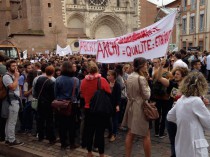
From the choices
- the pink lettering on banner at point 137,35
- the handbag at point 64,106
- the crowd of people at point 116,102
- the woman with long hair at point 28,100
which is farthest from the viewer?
the woman with long hair at point 28,100

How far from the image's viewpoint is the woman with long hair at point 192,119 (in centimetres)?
288

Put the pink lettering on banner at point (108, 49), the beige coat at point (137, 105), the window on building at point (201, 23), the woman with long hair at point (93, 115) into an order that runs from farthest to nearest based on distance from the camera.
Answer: the window on building at point (201, 23) < the pink lettering on banner at point (108, 49) < the woman with long hair at point (93, 115) < the beige coat at point (137, 105)

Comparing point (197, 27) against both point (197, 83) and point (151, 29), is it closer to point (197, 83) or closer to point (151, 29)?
point (151, 29)

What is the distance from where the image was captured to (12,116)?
518 centimetres

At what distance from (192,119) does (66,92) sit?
272 cm

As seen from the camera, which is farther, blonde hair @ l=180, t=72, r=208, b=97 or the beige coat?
the beige coat

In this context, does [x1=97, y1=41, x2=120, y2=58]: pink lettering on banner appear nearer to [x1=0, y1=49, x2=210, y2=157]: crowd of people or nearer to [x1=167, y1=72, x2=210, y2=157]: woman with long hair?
[x1=0, y1=49, x2=210, y2=157]: crowd of people

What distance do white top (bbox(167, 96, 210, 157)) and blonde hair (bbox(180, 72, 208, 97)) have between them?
8 centimetres

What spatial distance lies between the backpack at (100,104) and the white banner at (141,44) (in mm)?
1494

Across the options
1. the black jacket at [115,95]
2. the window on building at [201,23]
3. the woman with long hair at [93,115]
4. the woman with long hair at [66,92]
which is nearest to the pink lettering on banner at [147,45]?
the black jacket at [115,95]

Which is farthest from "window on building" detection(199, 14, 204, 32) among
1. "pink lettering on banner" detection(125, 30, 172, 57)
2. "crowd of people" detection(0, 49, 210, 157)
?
"pink lettering on banner" detection(125, 30, 172, 57)

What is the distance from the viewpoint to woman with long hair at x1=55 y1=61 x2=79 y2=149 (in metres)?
4.88

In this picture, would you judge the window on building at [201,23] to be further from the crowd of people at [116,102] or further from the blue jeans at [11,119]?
the blue jeans at [11,119]

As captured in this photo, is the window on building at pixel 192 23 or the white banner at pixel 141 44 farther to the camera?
the window on building at pixel 192 23
